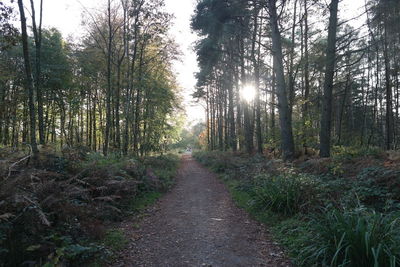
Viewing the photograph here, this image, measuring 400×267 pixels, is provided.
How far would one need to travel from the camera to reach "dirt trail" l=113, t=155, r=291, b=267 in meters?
3.75

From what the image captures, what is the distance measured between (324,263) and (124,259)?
3041 millimetres

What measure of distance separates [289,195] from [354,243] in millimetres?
2470

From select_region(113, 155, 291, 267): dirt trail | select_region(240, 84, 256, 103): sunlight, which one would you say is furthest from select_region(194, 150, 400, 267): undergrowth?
select_region(240, 84, 256, 103): sunlight

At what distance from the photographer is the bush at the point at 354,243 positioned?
9.19ft

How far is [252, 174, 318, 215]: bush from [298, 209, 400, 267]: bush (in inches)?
63.5

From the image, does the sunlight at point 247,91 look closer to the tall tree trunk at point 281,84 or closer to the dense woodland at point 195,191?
the dense woodland at point 195,191

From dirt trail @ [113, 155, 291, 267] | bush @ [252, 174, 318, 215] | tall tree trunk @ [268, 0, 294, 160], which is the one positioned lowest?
dirt trail @ [113, 155, 291, 267]

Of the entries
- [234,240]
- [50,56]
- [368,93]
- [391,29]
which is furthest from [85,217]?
[368,93]

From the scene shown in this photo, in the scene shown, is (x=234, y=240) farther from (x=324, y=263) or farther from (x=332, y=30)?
(x=332, y=30)

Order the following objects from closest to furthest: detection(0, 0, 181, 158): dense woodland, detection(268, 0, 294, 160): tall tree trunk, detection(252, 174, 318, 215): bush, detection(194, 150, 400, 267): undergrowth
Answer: detection(194, 150, 400, 267): undergrowth → detection(252, 174, 318, 215): bush → detection(268, 0, 294, 160): tall tree trunk → detection(0, 0, 181, 158): dense woodland

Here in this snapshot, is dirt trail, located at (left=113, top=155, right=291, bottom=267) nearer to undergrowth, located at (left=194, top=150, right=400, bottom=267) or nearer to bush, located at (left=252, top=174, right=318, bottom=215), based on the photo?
undergrowth, located at (left=194, top=150, right=400, bottom=267)

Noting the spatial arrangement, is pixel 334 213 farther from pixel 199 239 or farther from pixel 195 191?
pixel 195 191

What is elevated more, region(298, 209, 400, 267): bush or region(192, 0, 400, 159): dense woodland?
region(192, 0, 400, 159): dense woodland

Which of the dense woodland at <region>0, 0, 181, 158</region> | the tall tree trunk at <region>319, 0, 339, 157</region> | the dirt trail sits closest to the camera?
the dirt trail
